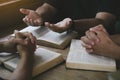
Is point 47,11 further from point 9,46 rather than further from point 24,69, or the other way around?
point 24,69

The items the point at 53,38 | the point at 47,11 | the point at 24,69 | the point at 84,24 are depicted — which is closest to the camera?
the point at 24,69

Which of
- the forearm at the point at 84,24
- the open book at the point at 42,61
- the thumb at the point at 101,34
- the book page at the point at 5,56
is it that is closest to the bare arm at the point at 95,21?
the forearm at the point at 84,24

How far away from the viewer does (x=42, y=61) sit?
3.36 feet

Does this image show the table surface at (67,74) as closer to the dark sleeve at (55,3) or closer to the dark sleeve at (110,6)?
the dark sleeve at (110,6)

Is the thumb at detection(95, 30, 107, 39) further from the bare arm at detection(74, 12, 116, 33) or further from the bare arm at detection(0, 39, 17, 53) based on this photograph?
the bare arm at detection(0, 39, 17, 53)

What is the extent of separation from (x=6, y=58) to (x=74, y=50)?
1.09 ft

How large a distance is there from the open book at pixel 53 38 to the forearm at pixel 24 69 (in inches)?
8.5

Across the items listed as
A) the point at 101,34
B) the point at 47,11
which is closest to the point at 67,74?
the point at 101,34

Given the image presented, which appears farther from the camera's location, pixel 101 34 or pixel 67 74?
pixel 101 34

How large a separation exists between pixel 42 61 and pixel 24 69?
11cm

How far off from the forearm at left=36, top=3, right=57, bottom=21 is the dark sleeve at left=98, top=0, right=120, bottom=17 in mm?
360

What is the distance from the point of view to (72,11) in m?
1.72

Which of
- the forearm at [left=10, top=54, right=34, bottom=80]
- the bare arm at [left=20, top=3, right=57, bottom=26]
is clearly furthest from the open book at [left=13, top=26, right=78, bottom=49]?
the forearm at [left=10, top=54, right=34, bottom=80]

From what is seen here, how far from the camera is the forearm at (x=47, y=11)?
1597 millimetres
